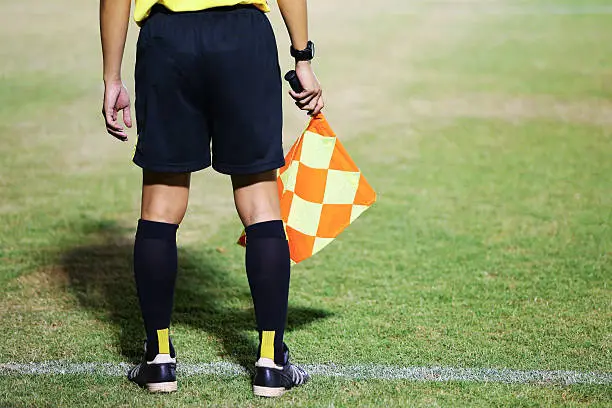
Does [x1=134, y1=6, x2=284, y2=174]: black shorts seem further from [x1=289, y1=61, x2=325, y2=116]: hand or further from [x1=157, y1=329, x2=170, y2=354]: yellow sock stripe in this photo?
[x1=157, y1=329, x2=170, y2=354]: yellow sock stripe

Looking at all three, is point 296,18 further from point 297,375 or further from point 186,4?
point 297,375

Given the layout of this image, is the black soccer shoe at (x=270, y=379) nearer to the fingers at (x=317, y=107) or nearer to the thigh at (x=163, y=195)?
the thigh at (x=163, y=195)

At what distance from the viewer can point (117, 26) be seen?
11.1 feet

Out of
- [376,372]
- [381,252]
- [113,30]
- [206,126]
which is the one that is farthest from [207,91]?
[381,252]

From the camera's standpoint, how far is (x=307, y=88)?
347cm

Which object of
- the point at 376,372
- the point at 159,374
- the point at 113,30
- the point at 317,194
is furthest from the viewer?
the point at 317,194

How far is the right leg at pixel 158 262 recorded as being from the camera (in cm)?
346

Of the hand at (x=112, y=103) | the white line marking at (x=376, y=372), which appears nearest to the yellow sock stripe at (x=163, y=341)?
the white line marking at (x=376, y=372)

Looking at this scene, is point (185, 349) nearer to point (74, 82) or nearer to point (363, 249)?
point (363, 249)

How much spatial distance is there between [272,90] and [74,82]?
9.32 m

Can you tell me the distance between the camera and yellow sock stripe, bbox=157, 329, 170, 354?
11.5ft

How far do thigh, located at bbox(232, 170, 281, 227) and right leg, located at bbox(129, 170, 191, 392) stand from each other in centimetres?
18

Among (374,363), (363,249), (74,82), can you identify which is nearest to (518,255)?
(363,249)

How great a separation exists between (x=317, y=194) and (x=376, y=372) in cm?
66
